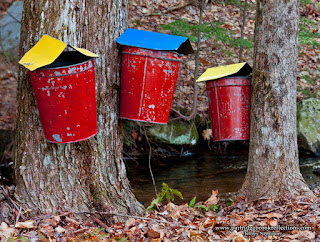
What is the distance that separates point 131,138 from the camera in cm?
599

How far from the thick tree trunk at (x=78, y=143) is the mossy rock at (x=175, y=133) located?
3583 mm

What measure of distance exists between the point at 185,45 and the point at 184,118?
323cm

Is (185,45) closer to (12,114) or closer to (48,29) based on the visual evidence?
(48,29)

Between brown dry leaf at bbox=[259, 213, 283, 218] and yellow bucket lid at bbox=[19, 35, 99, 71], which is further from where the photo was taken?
brown dry leaf at bbox=[259, 213, 283, 218]

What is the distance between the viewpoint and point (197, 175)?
559 cm

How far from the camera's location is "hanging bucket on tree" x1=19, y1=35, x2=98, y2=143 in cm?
210

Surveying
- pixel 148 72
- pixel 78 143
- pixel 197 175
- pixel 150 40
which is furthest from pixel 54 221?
pixel 197 175

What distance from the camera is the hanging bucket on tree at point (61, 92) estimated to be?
6.89 feet

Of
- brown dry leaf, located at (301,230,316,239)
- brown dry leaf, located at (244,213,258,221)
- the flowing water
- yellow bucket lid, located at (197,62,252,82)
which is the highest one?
yellow bucket lid, located at (197,62,252,82)

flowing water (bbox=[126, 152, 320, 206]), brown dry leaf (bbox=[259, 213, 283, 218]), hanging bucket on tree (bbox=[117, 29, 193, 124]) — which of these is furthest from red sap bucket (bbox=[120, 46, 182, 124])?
flowing water (bbox=[126, 152, 320, 206])

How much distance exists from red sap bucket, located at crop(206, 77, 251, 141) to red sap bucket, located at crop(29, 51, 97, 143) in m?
1.18

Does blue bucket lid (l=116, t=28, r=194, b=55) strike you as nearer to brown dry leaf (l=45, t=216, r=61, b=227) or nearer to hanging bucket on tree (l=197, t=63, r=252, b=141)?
hanging bucket on tree (l=197, t=63, r=252, b=141)

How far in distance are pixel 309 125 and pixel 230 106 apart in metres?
4.05

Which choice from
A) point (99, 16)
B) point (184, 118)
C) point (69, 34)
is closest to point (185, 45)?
point (99, 16)
